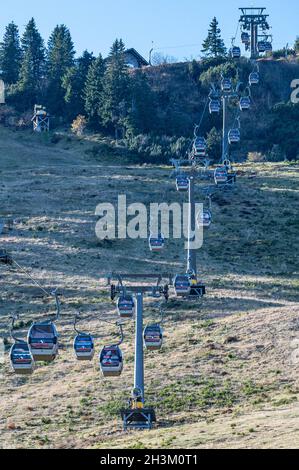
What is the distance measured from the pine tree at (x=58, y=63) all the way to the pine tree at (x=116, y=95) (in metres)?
9.56

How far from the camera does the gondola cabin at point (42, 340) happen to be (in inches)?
1711

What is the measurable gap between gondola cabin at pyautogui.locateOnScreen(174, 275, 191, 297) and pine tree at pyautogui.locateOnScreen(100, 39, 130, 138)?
6965 cm

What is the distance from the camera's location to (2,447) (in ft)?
139

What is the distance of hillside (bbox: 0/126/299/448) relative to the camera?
43.8 meters

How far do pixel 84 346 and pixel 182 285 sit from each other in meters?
12.8

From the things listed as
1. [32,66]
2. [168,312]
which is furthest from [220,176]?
[32,66]

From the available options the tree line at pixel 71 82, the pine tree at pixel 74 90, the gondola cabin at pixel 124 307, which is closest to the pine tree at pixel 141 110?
the tree line at pixel 71 82

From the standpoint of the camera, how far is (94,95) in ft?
420

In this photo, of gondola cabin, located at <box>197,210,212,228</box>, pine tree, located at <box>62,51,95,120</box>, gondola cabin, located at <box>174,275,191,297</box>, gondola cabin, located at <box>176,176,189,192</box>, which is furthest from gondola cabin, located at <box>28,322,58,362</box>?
pine tree, located at <box>62,51,95,120</box>

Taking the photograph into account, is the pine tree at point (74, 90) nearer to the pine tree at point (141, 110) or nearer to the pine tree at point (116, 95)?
the pine tree at point (116, 95)
